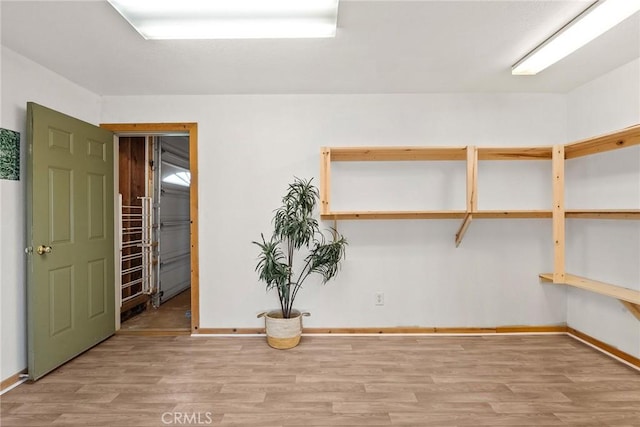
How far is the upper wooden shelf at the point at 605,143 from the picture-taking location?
2.29m

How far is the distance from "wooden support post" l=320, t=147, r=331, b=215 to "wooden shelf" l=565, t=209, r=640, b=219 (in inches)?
83.4

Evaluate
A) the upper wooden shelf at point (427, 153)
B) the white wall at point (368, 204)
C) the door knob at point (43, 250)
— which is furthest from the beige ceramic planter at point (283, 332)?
the door knob at point (43, 250)

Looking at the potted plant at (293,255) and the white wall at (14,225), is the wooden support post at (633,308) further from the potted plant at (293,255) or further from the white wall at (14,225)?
the white wall at (14,225)

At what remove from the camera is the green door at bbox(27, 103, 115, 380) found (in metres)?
2.31

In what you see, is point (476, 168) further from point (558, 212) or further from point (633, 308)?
point (633, 308)

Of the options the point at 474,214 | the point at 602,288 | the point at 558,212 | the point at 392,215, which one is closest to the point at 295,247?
the point at 392,215

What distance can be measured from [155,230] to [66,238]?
67.4 inches

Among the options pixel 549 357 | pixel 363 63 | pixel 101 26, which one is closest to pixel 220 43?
pixel 101 26

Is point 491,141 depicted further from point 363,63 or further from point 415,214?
point 363,63

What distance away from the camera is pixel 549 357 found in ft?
8.69

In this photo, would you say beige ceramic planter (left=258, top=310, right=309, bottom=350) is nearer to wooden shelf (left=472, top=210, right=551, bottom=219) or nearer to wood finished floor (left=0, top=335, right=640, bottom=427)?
wood finished floor (left=0, top=335, right=640, bottom=427)

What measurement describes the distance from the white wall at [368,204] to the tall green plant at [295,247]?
141 mm

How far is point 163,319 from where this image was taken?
12.0ft

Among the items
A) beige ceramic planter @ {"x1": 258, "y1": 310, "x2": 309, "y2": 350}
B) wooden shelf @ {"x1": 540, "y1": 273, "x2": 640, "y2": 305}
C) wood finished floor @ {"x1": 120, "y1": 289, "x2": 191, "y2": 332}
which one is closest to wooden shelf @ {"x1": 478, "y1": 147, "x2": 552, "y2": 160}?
wooden shelf @ {"x1": 540, "y1": 273, "x2": 640, "y2": 305}
